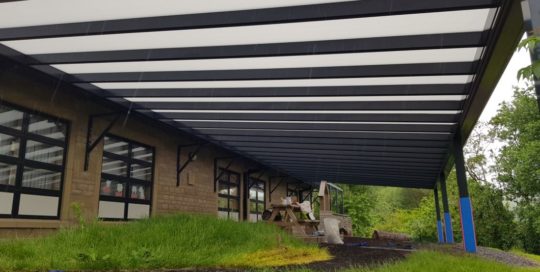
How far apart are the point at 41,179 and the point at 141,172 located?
2887 millimetres

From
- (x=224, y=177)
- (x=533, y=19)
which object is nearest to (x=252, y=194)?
(x=224, y=177)

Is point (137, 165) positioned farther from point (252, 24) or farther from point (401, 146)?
point (401, 146)

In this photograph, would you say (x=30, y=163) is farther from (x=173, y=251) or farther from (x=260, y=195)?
(x=260, y=195)

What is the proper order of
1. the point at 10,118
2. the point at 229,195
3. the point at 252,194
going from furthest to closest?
the point at 252,194 < the point at 229,195 < the point at 10,118

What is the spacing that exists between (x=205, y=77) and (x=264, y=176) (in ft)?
39.1

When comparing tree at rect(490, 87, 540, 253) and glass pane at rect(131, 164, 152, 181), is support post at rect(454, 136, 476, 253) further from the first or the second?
tree at rect(490, 87, 540, 253)

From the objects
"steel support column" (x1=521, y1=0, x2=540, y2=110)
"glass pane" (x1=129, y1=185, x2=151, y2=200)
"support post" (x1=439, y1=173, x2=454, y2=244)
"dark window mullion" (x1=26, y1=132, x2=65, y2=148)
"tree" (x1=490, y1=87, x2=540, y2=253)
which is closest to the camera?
"steel support column" (x1=521, y1=0, x2=540, y2=110)

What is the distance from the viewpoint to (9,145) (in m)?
6.48

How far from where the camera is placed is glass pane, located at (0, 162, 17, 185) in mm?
6305

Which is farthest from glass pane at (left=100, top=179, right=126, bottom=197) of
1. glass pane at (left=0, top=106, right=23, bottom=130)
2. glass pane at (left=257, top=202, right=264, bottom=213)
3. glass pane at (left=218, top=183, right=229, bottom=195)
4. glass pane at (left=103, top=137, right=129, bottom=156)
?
glass pane at (left=257, top=202, right=264, bottom=213)

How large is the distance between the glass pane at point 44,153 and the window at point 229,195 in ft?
21.0

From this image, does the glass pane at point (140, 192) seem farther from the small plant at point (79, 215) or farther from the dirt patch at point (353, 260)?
the dirt patch at point (353, 260)

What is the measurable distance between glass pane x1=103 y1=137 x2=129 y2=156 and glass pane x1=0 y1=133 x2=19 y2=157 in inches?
81.5

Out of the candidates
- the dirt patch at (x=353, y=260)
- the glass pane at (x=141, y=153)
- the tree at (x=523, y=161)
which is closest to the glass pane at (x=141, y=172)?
the glass pane at (x=141, y=153)
